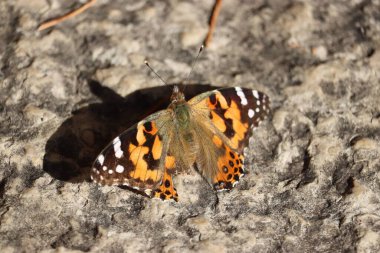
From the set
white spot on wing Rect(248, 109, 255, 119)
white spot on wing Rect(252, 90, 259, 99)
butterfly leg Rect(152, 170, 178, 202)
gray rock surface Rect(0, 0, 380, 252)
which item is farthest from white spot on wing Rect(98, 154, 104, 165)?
white spot on wing Rect(252, 90, 259, 99)

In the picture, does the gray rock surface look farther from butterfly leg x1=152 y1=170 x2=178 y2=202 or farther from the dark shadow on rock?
butterfly leg x1=152 y1=170 x2=178 y2=202

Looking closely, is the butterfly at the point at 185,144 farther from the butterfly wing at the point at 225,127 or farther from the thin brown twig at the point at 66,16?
the thin brown twig at the point at 66,16

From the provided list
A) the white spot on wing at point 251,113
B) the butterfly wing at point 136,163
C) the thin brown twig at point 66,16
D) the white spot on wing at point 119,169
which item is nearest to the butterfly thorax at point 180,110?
the butterfly wing at point 136,163

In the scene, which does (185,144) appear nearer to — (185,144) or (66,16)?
(185,144)

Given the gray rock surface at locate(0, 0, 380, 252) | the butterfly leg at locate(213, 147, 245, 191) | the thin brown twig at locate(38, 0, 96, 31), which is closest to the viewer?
the gray rock surface at locate(0, 0, 380, 252)

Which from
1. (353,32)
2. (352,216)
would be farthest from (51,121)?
(353,32)

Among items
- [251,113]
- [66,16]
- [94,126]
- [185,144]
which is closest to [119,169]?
[185,144]

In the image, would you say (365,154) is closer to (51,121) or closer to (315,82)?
(315,82)
